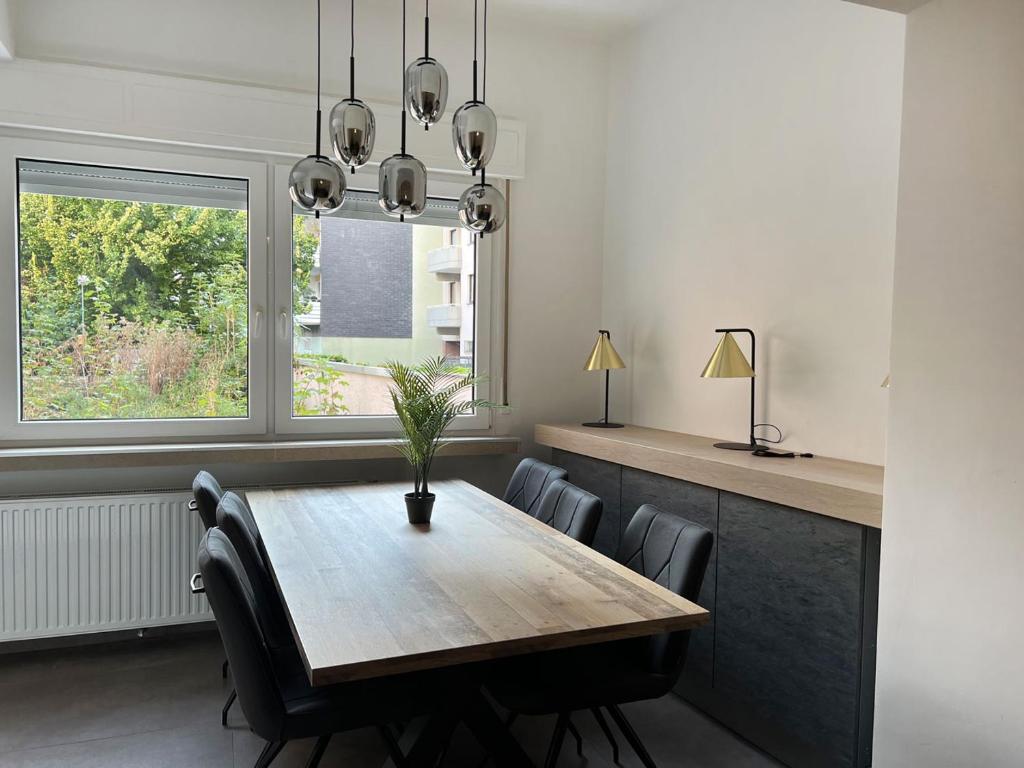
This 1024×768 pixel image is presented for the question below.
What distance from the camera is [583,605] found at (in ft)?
6.51

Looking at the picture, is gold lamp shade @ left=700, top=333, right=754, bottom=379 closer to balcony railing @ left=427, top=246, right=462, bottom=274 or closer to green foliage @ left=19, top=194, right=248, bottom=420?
balcony railing @ left=427, top=246, right=462, bottom=274

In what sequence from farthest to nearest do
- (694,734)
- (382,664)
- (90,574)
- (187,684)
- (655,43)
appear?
(655,43) < (90,574) < (187,684) < (694,734) < (382,664)

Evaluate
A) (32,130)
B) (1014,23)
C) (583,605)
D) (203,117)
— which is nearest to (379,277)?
(203,117)

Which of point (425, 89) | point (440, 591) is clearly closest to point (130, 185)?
point (425, 89)

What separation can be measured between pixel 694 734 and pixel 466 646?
1.70m

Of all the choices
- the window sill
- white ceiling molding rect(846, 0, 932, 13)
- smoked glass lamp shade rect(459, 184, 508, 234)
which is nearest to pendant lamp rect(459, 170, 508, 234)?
smoked glass lamp shade rect(459, 184, 508, 234)

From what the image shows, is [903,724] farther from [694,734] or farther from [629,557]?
[694,734]

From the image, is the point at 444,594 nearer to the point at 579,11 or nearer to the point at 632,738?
the point at 632,738

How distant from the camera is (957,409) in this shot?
1866 mm

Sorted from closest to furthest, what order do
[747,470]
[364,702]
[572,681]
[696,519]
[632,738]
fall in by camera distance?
[364,702] → [572,681] → [632,738] → [747,470] → [696,519]

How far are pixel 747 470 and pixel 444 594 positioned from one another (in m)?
1.27

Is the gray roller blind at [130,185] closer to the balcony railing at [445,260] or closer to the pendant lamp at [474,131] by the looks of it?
the balcony railing at [445,260]

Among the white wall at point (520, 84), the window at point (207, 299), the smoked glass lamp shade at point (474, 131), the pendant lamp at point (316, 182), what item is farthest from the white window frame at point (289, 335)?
the smoked glass lamp shade at point (474, 131)

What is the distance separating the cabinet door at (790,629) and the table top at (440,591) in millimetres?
662
